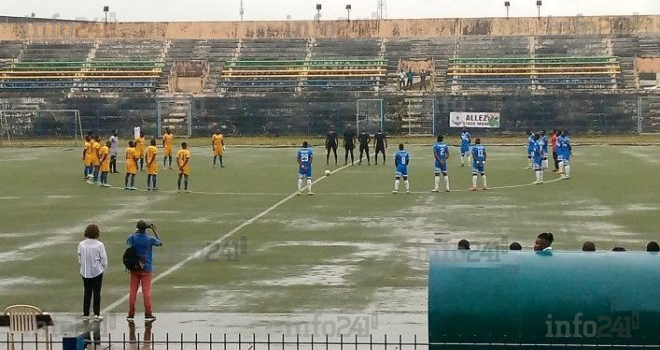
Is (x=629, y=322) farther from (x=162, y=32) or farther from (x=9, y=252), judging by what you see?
(x=162, y=32)

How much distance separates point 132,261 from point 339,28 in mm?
68565

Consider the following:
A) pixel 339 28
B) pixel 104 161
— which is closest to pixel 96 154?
pixel 104 161

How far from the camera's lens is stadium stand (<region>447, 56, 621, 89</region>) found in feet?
250

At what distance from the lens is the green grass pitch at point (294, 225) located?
21.1 meters

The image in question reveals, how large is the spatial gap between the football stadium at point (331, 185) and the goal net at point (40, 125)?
140 millimetres

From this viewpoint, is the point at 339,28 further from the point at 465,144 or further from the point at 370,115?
the point at 465,144

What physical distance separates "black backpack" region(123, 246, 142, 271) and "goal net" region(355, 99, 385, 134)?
5479cm

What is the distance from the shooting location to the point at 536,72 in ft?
254

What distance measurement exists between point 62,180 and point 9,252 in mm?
18128

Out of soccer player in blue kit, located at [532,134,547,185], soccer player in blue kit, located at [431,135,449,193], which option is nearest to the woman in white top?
soccer player in blue kit, located at [431,135,449,193]

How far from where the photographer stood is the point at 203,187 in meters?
40.8

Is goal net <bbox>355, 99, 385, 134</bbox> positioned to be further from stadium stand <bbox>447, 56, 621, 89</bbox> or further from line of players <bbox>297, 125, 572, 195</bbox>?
line of players <bbox>297, 125, 572, 195</bbox>

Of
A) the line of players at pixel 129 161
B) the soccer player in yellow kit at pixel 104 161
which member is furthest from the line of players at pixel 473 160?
the soccer player in yellow kit at pixel 104 161

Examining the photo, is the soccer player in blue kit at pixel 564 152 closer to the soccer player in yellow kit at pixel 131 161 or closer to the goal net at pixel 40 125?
the soccer player in yellow kit at pixel 131 161
